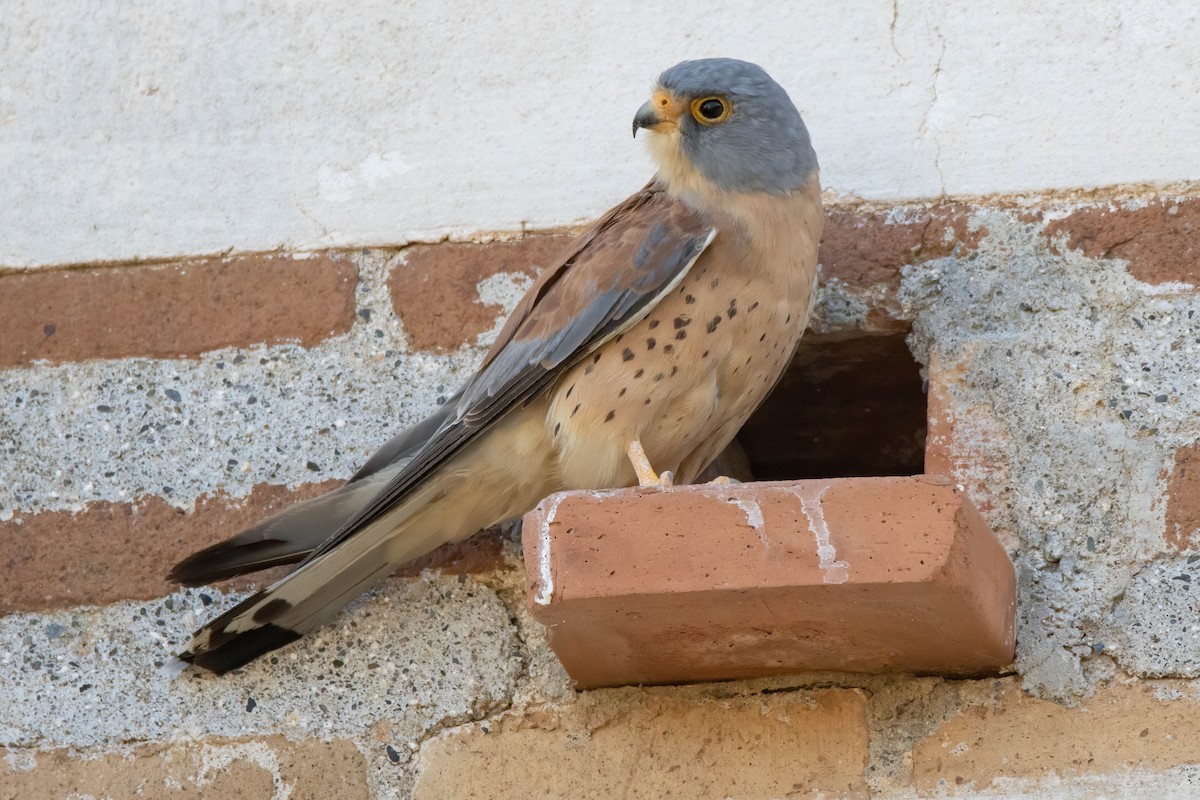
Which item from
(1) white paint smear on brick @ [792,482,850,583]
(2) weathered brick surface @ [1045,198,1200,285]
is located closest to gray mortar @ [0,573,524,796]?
(1) white paint smear on brick @ [792,482,850,583]

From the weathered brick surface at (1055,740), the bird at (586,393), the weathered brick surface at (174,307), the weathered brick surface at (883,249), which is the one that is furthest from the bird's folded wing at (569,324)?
the weathered brick surface at (1055,740)

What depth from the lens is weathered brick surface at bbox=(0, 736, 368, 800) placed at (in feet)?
7.25

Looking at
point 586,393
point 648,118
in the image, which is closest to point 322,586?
point 586,393

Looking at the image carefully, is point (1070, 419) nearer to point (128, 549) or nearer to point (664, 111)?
point (664, 111)

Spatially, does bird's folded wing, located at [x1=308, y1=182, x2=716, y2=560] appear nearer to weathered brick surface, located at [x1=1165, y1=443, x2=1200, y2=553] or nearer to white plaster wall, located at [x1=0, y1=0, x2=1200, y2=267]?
white plaster wall, located at [x1=0, y1=0, x2=1200, y2=267]

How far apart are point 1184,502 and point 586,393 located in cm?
84

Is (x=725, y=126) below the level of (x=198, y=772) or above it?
above

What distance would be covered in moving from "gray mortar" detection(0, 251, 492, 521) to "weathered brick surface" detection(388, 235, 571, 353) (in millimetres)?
24

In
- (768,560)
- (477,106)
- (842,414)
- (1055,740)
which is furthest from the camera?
(842,414)

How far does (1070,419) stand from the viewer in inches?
87.7

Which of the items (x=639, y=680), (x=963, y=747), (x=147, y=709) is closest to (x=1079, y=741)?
(x=963, y=747)

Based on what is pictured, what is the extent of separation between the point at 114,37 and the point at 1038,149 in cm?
159

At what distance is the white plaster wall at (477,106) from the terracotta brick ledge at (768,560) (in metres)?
0.77

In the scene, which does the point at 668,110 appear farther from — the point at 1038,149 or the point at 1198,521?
the point at 1198,521
